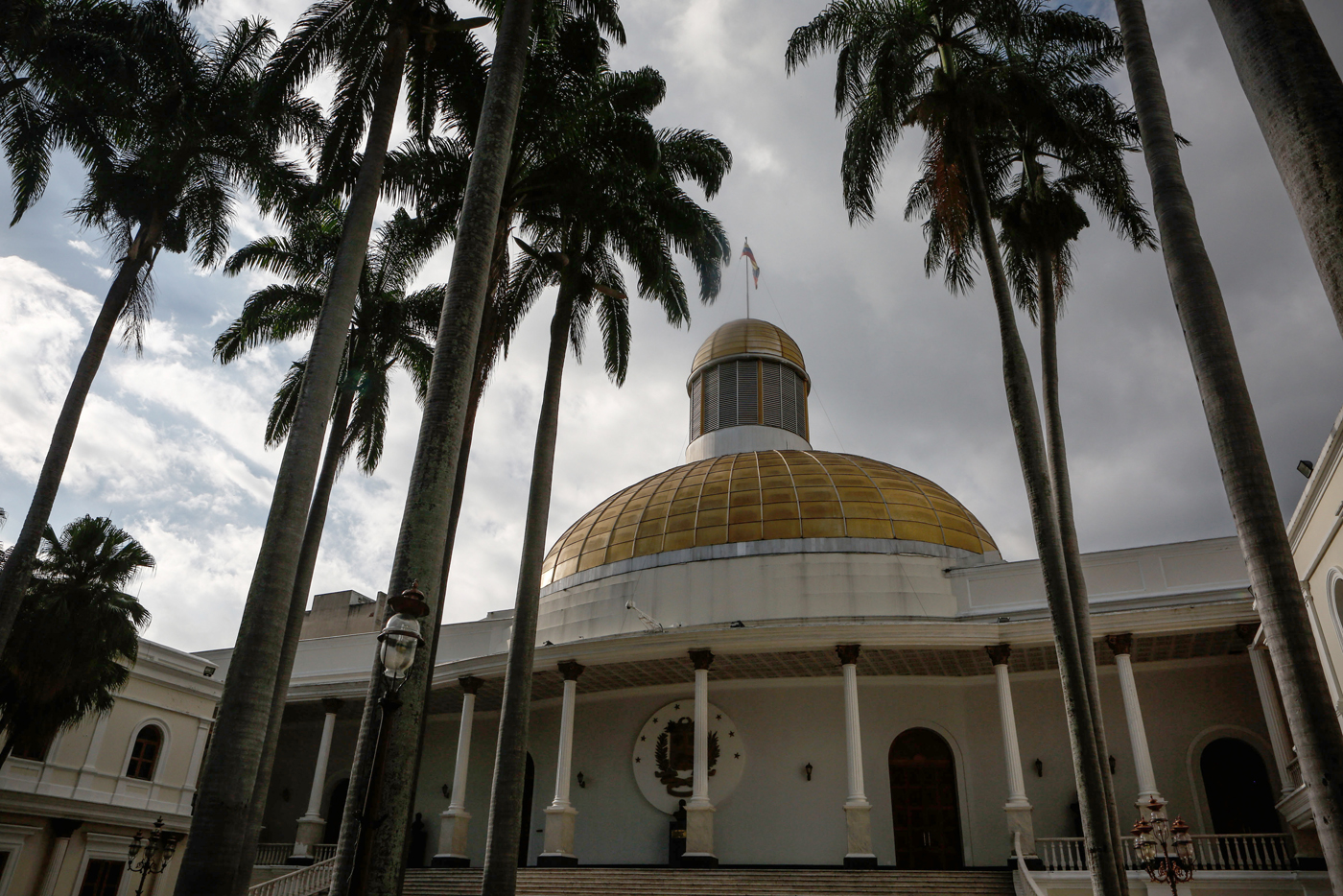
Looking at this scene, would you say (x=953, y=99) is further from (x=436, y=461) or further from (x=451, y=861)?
(x=451, y=861)

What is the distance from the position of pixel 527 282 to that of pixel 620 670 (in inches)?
399

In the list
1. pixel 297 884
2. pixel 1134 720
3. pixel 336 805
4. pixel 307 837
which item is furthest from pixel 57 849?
pixel 1134 720

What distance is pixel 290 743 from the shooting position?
28766 millimetres

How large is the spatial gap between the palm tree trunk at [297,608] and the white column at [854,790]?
10.5 meters

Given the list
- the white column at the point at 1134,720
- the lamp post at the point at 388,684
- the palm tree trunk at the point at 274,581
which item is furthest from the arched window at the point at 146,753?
the white column at the point at 1134,720

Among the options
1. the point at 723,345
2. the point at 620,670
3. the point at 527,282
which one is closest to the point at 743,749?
the point at 620,670

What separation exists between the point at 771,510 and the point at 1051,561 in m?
13.2

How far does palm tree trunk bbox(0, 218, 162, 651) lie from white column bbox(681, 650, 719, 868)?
495 inches

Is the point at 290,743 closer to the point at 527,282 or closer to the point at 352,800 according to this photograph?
the point at 527,282

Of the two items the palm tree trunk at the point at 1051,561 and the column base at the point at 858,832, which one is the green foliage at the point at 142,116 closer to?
the palm tree trunk at the point at 1051,561

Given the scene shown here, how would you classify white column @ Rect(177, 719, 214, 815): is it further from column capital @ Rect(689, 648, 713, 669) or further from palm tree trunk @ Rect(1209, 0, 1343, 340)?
palm tree trunk @ Rect(1209, 0, 1343, 340)

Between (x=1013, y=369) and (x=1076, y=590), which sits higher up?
(x=1013, y=369)

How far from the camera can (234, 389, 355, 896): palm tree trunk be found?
13.8m

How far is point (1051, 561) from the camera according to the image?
1209 cm
